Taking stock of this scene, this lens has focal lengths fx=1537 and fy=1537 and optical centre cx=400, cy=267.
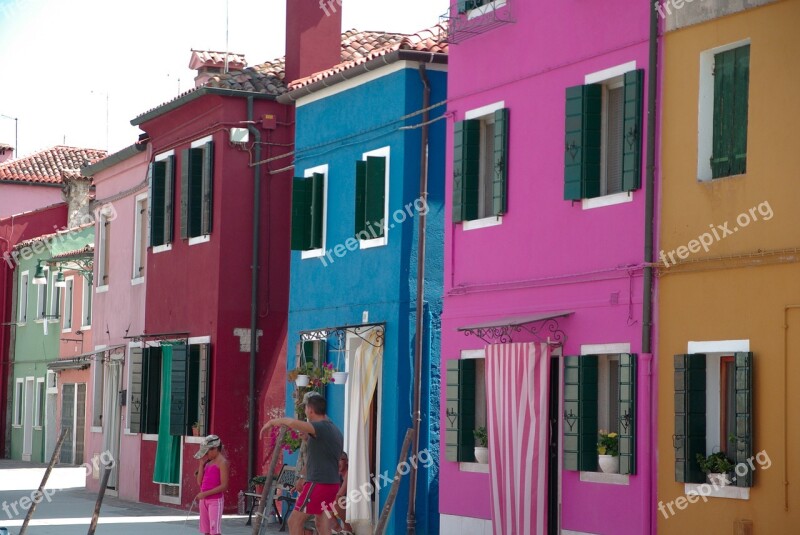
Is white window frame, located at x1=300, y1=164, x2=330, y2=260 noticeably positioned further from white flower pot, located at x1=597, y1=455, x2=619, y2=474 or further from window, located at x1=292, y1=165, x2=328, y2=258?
white flower pot, located at x1=597, y1=455, x2=619, y2=474

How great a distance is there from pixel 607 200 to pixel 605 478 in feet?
9.76

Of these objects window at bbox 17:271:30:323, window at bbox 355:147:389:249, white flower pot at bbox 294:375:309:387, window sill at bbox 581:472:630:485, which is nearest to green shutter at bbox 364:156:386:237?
window at bbox 355:147:389:249

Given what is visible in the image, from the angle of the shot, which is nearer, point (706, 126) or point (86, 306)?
point (706, 126)

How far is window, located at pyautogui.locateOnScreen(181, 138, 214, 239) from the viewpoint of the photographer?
88.5 ft

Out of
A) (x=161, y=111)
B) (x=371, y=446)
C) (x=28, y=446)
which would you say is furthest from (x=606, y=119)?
(x=28, y=446)

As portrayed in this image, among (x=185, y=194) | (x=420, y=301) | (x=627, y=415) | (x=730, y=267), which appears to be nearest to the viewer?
(x=730, y=267)

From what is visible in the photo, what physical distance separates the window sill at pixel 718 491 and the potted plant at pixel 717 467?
52 mm

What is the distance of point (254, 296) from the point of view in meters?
26.5

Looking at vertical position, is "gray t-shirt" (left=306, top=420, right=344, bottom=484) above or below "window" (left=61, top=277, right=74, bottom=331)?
below

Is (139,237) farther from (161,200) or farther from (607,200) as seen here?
(607,200)

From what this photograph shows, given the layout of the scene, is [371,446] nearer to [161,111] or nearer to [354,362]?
[354,362]

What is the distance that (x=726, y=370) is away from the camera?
14797 mm

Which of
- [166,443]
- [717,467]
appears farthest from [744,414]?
[166,443]

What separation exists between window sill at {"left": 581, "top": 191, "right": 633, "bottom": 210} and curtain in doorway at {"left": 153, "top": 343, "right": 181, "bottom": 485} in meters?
12.4
